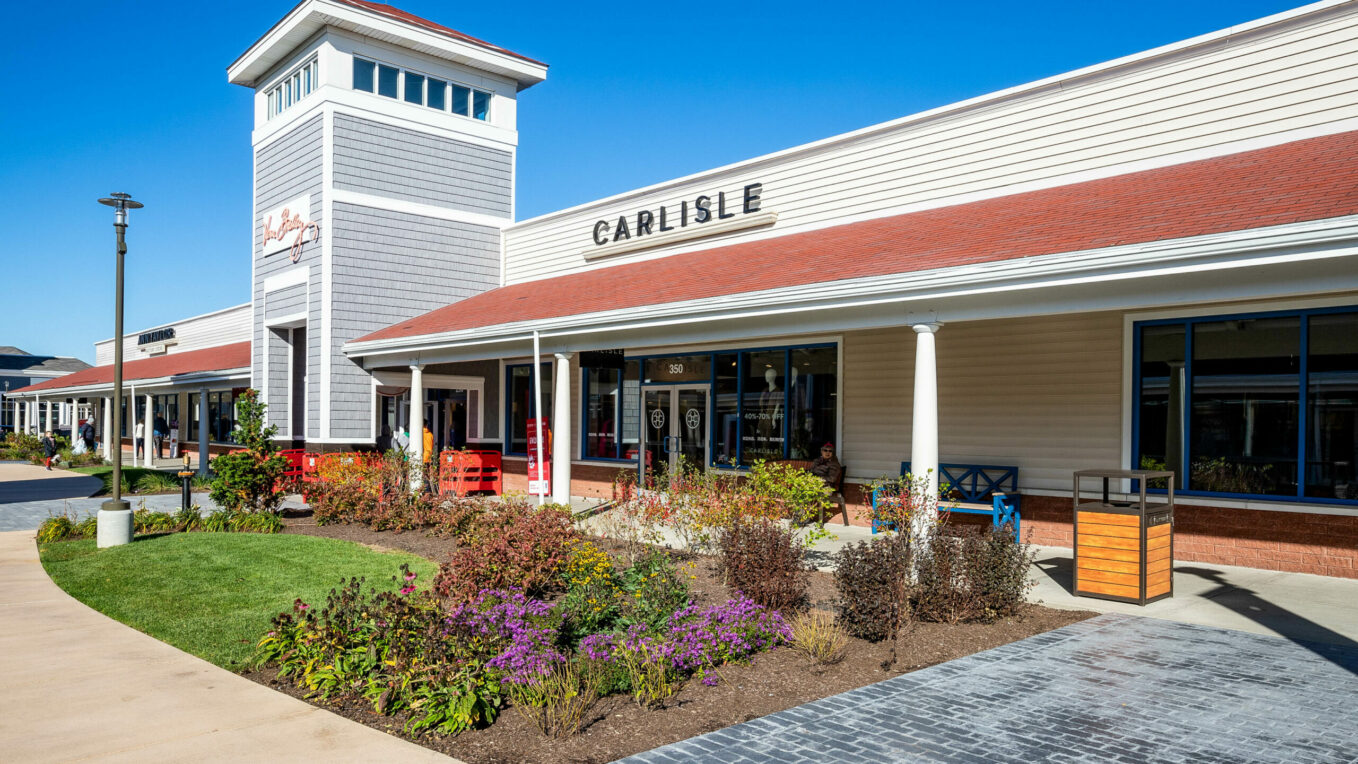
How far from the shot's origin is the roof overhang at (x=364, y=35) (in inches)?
776

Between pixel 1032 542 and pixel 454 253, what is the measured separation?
1513 cm

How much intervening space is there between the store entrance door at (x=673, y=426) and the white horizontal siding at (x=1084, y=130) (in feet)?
9.79

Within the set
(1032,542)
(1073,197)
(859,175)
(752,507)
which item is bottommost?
(1032,542)

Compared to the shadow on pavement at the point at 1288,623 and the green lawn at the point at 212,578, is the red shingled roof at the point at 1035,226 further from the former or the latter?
the green lawn at the point at 212,578

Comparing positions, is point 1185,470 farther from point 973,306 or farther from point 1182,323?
point 973,306

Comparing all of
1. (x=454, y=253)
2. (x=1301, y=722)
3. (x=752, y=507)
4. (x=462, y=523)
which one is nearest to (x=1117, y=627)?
(x=1301, y=722)

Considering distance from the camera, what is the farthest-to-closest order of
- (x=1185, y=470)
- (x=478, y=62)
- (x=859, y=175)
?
(x=478, y=62) < (x=859, y=175) < (x=1185, y=470)

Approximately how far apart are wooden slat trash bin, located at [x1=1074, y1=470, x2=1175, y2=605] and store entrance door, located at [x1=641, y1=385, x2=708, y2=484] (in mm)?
8572

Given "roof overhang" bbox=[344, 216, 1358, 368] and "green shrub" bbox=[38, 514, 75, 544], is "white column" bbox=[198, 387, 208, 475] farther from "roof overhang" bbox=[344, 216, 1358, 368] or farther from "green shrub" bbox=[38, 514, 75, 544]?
"roof overhang" bbox=[344, 216, 1358, 368]

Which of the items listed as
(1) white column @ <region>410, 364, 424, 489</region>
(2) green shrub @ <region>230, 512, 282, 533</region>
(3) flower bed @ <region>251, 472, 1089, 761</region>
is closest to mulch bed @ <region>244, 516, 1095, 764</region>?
(3) flower bed @ <region>251, 472, 1089, 761</region>

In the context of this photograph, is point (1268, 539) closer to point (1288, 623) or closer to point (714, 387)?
point (1288, 623)

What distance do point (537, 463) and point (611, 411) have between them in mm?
1918

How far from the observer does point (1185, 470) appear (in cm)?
1082

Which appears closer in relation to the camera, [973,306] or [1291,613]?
[1291,613]
